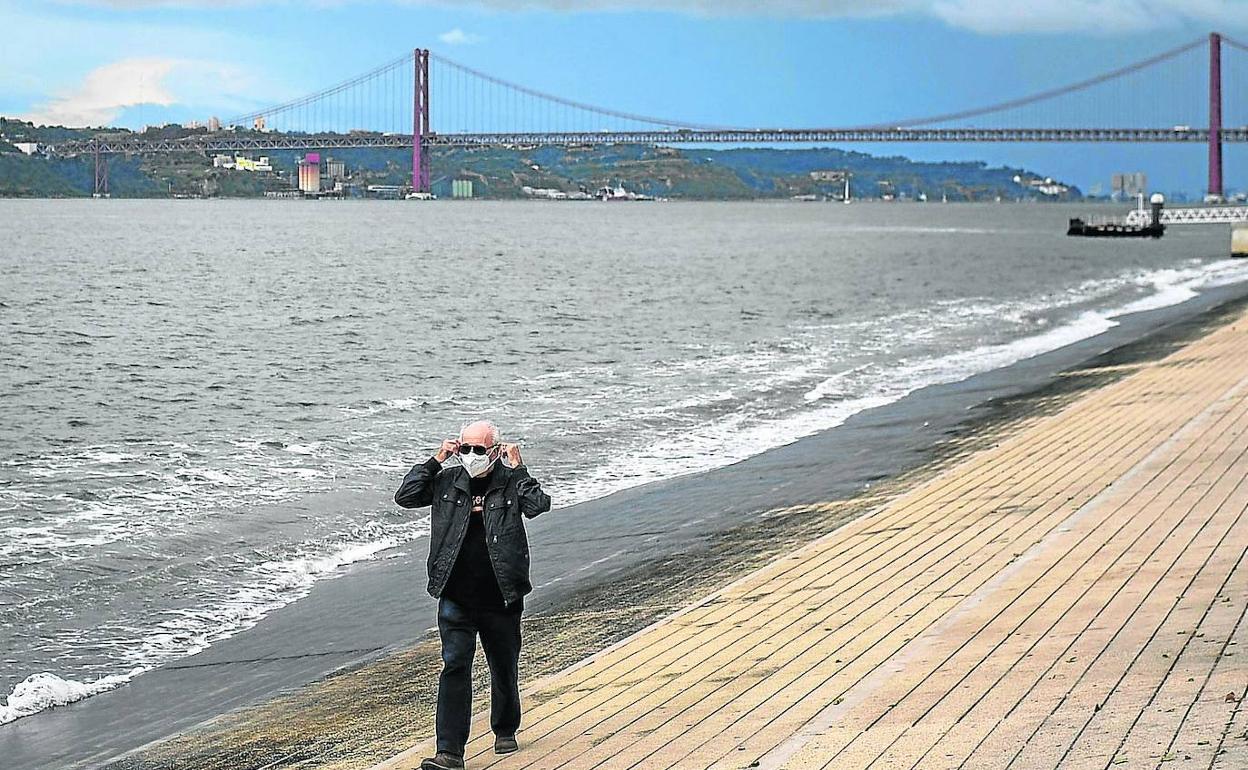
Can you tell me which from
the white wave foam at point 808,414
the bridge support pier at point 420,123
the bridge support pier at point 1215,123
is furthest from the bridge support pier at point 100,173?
the white wave foam at point 808,414

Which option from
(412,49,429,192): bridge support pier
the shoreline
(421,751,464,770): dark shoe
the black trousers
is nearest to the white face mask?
the black trousers

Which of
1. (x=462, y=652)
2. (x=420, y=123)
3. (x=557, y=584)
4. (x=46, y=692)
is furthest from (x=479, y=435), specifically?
(x=420, y=123)

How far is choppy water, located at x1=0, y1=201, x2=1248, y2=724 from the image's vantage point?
12898 mm

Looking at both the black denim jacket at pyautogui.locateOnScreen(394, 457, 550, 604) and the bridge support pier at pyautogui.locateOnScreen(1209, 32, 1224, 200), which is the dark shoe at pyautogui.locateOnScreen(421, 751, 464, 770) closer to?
the black denim jacket at pyautogui.locateOnScreen(394, 457, 550, 604)

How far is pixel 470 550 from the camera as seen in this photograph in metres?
6.51

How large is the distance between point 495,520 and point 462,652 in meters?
0.64

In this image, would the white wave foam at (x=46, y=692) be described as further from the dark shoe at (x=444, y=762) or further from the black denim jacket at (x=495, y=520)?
the black denim jacket at (x=495, y=520)

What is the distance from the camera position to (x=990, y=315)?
149 ft

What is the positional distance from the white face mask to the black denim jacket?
5cm

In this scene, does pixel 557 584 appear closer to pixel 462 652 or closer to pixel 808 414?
pixel 462 652

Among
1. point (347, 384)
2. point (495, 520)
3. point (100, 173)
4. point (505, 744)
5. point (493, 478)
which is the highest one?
point (100, 173)

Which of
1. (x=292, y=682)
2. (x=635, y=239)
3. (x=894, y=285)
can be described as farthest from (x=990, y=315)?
(x=635, y=239)

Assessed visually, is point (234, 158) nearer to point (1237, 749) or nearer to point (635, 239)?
point (635, 239)

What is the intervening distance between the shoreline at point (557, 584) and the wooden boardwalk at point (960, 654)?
0.92m
